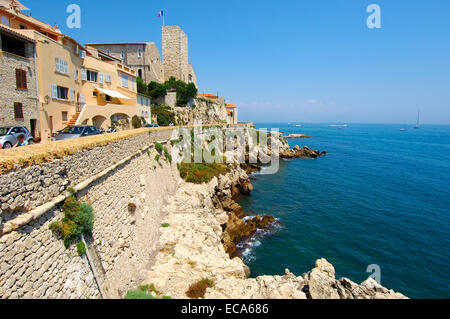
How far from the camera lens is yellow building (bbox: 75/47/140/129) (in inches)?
974

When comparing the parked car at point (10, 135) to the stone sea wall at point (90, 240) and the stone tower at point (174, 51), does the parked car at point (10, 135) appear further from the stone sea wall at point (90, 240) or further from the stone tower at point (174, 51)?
the stone tower at point (174, 51)

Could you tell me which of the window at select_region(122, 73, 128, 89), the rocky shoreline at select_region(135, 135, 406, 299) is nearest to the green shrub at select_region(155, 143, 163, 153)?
the rocky shoreline at select_region(135, 135, 406, 299)

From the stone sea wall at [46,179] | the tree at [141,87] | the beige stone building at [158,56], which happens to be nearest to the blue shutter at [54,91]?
the stone sea wall at [46,179]

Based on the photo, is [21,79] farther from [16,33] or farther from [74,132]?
[74,132]

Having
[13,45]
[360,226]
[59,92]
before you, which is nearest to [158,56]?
[59,92]

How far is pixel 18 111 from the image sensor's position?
57.5 ft

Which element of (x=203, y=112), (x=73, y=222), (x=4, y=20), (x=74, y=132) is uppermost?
(x=4, y=20)

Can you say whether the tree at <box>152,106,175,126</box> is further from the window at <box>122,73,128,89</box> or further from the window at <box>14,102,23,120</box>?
the window at <box>14,102,23,120</box>

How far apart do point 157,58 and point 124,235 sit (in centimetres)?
4974

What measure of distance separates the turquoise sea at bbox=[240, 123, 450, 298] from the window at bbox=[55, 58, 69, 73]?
23333 mm

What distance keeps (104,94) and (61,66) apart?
638cm

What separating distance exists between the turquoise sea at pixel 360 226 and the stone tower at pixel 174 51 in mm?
32856

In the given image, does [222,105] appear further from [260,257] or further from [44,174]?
[44,174]

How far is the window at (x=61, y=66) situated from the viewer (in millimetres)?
21203
